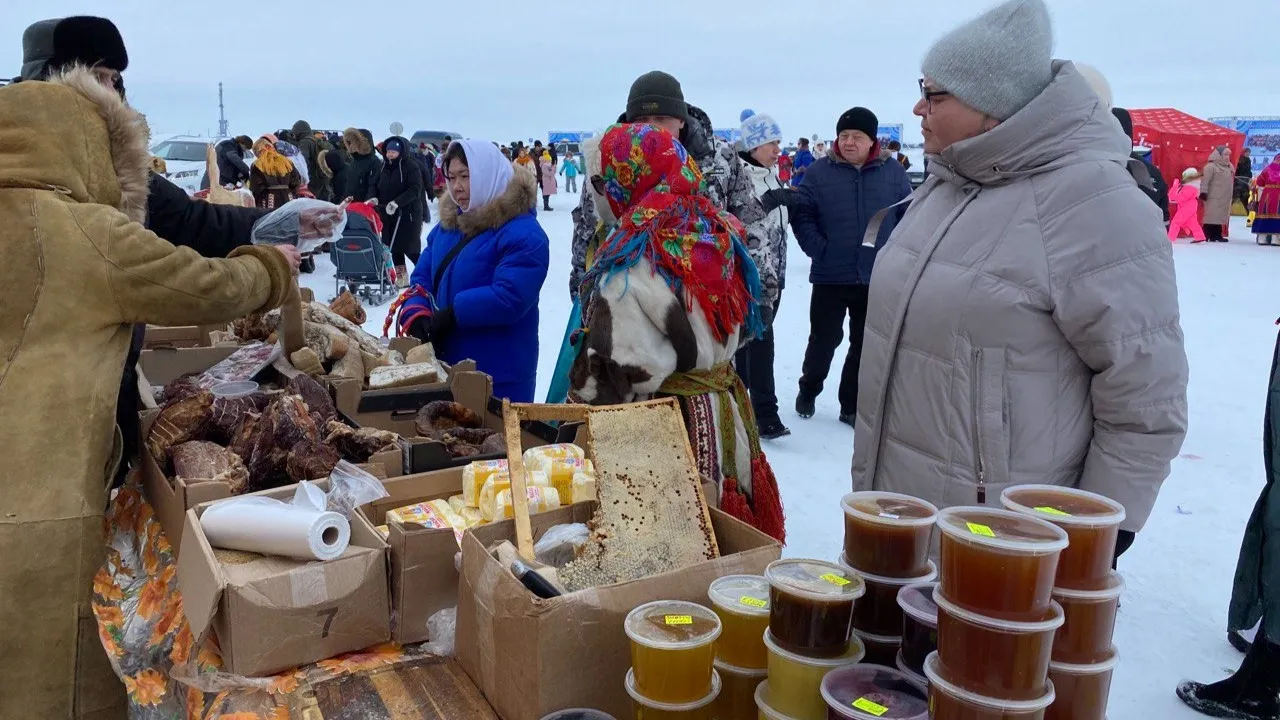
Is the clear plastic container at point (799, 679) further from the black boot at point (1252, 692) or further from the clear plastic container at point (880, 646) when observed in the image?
the black boot at point (1252, 692)

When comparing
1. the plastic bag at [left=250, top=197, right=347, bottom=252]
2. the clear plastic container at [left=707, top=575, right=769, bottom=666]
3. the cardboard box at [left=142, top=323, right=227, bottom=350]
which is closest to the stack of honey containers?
the clear plastic container at [left=707, top=575, right=769, bottom=666]

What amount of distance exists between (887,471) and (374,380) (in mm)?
1797

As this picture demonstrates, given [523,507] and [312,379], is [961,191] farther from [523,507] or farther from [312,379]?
[312,379]

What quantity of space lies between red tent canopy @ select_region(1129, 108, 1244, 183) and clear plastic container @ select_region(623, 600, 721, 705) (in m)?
21.5

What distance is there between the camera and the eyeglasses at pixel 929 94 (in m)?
1.92

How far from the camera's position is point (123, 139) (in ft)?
7.22

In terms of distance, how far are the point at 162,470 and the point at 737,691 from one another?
1.80m

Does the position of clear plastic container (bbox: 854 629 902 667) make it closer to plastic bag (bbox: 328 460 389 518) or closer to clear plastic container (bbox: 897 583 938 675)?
clear plastic container (bbox: 897 583 938 675)

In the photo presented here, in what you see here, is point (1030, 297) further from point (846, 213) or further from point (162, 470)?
point (846, 213)

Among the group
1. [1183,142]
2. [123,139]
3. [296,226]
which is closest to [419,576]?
[123,139]

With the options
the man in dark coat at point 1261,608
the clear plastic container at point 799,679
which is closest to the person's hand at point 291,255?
the clear plastic container at point 799,679

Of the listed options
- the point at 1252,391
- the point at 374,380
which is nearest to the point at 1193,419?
the point at 1252,391

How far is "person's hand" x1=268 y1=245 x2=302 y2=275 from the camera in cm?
258

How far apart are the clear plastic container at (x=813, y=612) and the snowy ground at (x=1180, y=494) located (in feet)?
7.16
